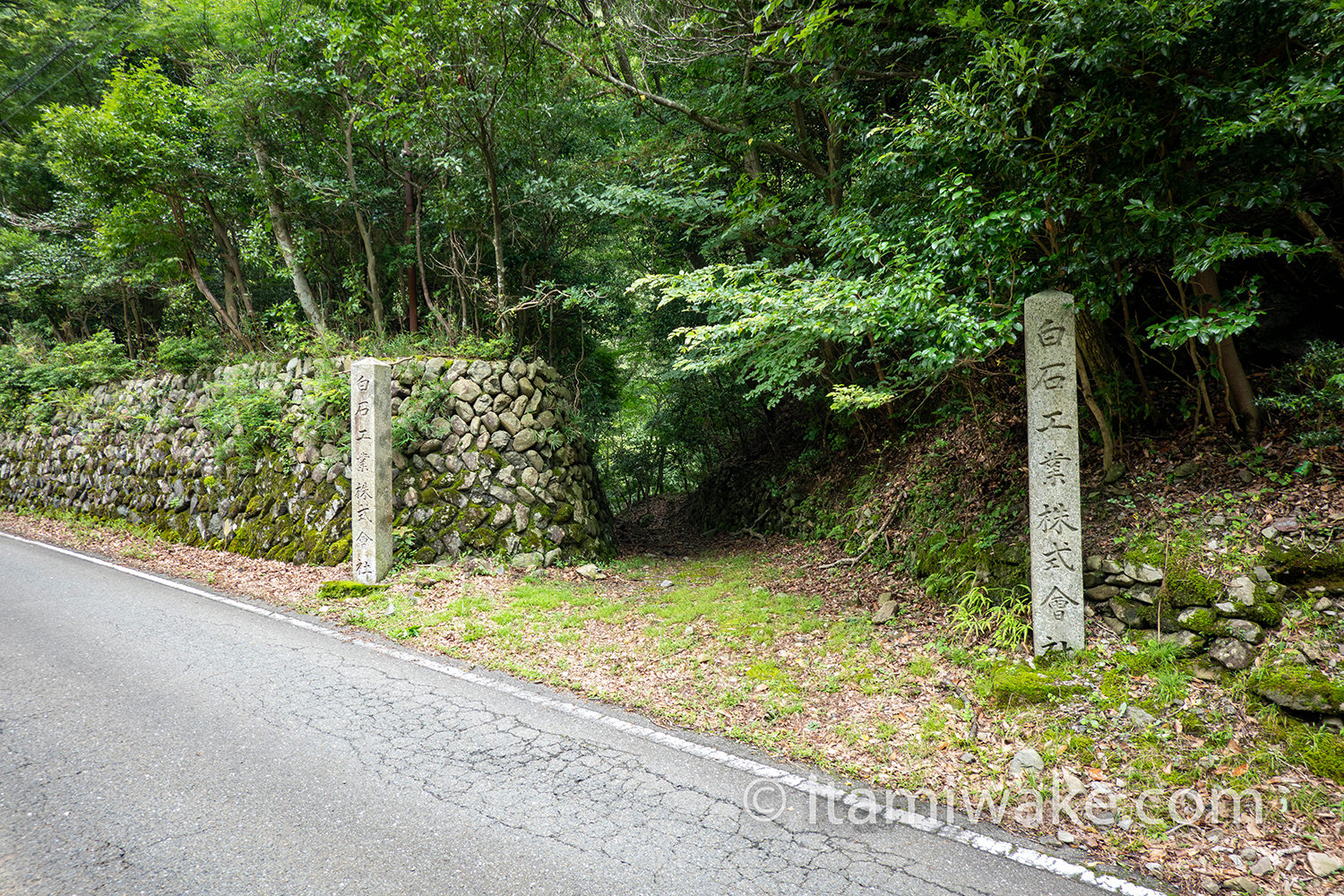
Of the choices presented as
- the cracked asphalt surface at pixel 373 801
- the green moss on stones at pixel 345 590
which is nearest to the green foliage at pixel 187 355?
the green moss on stones at pixel 345 590

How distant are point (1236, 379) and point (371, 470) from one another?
25.9ft

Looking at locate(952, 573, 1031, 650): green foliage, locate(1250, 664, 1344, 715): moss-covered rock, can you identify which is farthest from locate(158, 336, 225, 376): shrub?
locate(1250, 664, 1344, 715): moss-covered rock

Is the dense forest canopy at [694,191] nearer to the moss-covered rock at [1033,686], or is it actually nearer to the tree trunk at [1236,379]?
the tree trunk at [1236,379]

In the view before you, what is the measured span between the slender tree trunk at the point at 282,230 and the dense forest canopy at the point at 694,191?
4 cm

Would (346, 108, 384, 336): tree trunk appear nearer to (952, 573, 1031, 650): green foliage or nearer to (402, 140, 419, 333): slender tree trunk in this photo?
(402, 140, 419, 333): slender tree trunk

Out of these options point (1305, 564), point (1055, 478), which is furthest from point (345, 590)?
point (1305, 564)

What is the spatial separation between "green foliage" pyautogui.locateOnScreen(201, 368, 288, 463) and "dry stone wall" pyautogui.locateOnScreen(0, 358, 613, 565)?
0.03 metres

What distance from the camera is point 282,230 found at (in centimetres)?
1012

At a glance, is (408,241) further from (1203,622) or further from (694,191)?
(1203,622)

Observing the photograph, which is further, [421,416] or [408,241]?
[408,241]

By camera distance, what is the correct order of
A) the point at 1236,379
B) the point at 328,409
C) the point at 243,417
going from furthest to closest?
the point at 243,417, the point at 328,409, the point at 1236,379

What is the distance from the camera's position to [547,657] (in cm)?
507

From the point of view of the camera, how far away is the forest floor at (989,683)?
9.45 feet

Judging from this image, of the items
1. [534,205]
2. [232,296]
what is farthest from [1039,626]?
[232,296]
